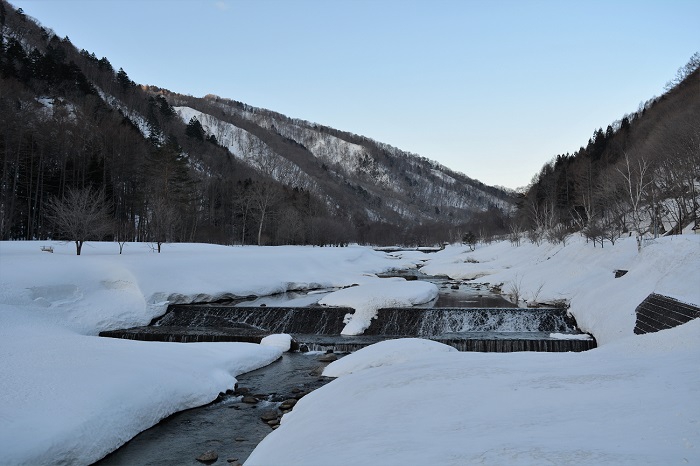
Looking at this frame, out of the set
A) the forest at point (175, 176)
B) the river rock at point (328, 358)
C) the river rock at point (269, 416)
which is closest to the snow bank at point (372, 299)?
the river rock at point (328, 358)

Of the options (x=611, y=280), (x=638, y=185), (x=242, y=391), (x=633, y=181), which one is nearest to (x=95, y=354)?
(x=242, y=391)

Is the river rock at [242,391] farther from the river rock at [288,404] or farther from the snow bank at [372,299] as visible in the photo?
the snow bank at [372,299]

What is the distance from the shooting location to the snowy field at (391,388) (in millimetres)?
4414

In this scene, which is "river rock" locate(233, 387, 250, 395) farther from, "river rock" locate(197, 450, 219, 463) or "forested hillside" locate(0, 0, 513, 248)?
"forested hillside" locate(0, 0, 513, 248)

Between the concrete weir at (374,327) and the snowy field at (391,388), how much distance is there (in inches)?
41.0

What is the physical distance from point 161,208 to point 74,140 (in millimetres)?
19491

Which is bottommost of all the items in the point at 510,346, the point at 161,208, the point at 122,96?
the point at 510,346

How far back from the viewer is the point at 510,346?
14.4 m

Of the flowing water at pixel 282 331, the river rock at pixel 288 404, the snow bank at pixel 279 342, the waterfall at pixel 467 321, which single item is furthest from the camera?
the waterfall at pixel 467 321

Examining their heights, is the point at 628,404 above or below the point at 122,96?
below

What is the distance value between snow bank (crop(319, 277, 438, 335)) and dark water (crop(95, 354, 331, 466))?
6629 millimetres

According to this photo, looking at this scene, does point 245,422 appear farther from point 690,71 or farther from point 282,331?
point 690,71

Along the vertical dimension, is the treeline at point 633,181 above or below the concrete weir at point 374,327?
above

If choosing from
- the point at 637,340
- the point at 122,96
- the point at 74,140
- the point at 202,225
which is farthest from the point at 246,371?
the point at 122,96
